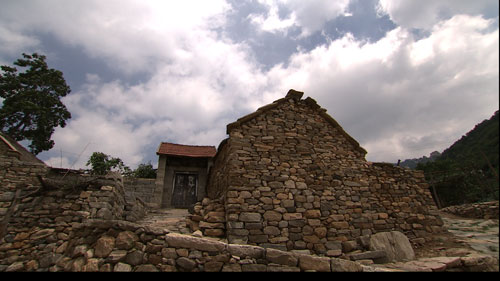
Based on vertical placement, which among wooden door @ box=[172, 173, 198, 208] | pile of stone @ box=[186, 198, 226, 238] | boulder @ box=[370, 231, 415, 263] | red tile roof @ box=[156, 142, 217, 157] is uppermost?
red tile roof @ box=[156, 142, 217, 157]

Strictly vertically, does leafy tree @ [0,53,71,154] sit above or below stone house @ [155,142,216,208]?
above

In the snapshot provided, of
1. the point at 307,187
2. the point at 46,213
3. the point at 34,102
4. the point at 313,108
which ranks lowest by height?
the point at 46,213

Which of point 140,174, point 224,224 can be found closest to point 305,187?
point 224,224

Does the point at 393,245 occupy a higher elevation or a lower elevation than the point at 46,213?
lower

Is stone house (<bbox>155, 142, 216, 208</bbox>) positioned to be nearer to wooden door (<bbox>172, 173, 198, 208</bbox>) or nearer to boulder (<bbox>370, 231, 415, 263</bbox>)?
wooden door (<bbox>172, 173, 198, 208</bbox>)

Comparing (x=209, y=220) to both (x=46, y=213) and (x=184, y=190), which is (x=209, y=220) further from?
(x=184, y=190)

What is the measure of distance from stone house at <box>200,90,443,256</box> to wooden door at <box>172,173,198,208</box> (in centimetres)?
633

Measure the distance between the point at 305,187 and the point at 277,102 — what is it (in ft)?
9.83

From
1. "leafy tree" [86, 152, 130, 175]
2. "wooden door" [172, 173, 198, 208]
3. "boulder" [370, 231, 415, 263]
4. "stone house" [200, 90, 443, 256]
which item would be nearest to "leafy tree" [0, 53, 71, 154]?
"leafy tree" [86, 152, 130, 175]

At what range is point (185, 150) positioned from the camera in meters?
14.1

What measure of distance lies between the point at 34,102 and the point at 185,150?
468 inches

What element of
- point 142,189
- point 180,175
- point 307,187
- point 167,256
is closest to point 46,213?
point 167,256

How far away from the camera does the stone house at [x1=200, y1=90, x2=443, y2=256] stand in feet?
18.8
